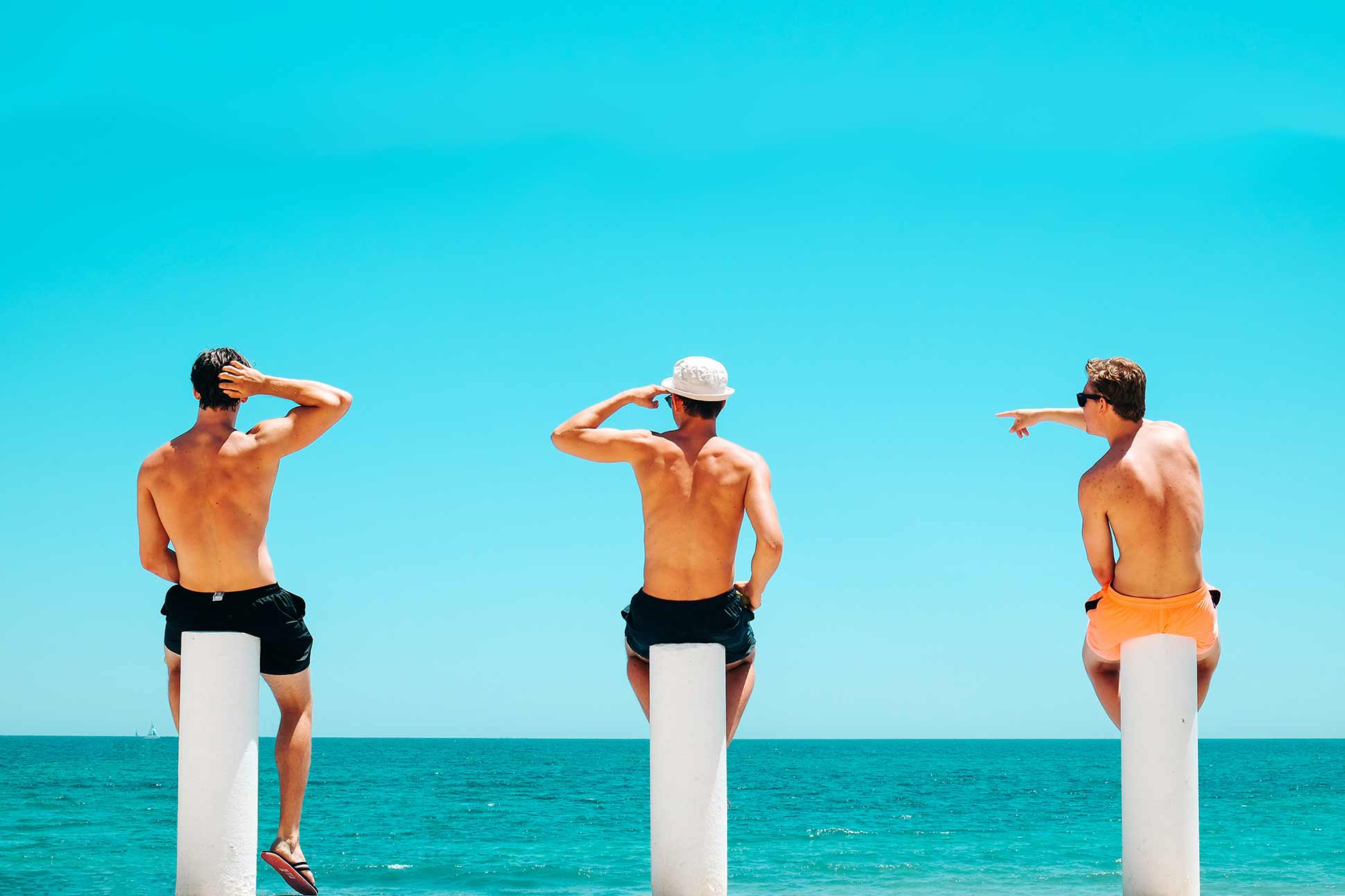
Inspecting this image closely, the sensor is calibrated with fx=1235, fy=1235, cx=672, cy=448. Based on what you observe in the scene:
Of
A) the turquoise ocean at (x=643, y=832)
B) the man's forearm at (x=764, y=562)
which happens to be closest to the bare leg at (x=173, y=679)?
the man's forearm at (x=764, y=562)

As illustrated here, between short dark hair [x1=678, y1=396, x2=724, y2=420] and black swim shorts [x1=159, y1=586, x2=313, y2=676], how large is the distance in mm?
1904

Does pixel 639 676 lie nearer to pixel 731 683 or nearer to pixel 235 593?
pixel 731 683

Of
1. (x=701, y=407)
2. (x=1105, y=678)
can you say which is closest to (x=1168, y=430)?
(x=1105, y=678)

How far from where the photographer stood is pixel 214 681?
486 cm

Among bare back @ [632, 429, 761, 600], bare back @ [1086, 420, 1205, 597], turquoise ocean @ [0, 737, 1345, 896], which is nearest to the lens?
bare back @ [1086, 420, 1205, 597]

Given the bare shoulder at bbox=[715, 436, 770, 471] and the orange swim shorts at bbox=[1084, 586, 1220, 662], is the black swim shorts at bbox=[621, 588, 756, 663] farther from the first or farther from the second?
the orange swim shorts at bbox=[1084, 586, 1220, 662]

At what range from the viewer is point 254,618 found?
5.27m

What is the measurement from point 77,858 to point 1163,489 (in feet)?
82.0

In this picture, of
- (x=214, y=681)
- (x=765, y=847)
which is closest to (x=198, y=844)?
(x=214, y=681)

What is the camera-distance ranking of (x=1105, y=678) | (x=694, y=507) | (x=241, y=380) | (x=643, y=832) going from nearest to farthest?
1. (x=241, y=380)
2. (x=694, y=507)
3. (x=1105, y=678)
4. (x=643, y=832)

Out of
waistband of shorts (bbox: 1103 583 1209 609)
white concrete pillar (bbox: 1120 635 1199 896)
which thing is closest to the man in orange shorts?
waistband of shorts (bbox: 1103 583 1209 609)

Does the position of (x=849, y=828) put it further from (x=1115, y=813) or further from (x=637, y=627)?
(x=637, y=627)

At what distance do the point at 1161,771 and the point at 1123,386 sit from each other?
5.27 ft

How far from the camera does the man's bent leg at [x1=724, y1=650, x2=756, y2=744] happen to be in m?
5.59
